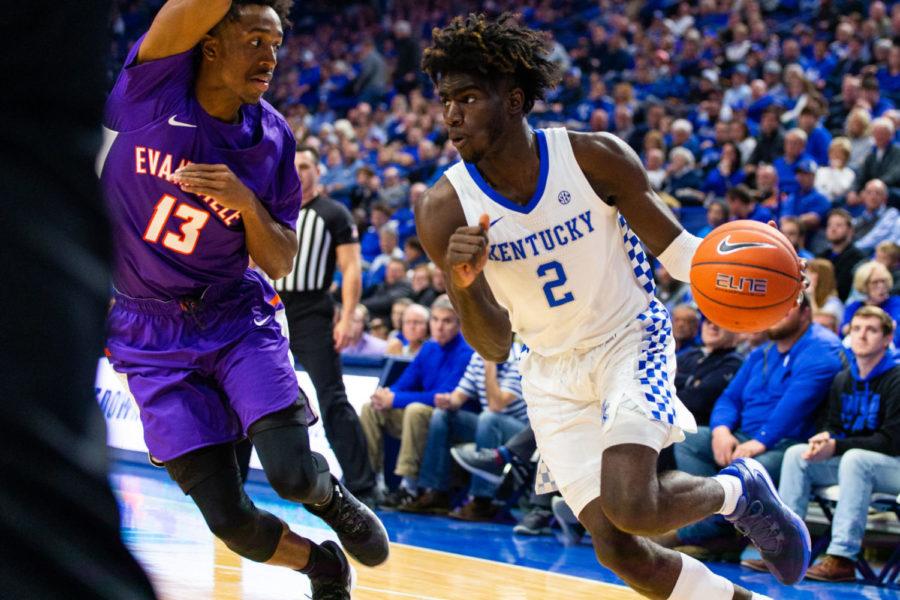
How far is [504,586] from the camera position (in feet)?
19.3

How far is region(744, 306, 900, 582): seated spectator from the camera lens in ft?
20.4

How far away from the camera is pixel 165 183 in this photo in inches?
167

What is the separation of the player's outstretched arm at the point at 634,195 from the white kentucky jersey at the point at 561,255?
5 cm

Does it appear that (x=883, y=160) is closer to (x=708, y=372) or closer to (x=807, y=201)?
(x=807, y=201)

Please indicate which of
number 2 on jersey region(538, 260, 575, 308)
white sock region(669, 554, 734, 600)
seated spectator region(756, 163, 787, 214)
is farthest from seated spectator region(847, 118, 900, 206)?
white sock region(669, 554, 734, 600)

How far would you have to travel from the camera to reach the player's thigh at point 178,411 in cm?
418

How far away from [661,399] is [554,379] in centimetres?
42

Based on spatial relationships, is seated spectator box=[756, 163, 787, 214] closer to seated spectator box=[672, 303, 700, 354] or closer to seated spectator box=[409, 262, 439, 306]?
seated spectator box=[409, 262, 439, 306]

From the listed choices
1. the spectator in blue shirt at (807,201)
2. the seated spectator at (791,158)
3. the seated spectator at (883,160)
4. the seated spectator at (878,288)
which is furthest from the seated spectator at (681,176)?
the seated spectator at (878,288)

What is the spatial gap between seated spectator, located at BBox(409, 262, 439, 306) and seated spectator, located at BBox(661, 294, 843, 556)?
4028mm

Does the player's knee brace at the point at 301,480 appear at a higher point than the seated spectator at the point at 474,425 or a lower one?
higher

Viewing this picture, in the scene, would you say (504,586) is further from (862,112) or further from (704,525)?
(862,112)

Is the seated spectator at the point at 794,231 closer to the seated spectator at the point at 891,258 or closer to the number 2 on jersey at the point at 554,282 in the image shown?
the seated spectator at the point at 891,258

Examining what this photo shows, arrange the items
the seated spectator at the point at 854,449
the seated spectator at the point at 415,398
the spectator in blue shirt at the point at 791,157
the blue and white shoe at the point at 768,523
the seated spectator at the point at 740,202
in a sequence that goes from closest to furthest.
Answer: the blue and white shoe at the point at 768,523 → the seated spectator at the point at 854,449 → the seated spectator at the point at 415,398 → the seated spectator at the point at 740,202 → the spectator in blue shirt at the point at 791,157
